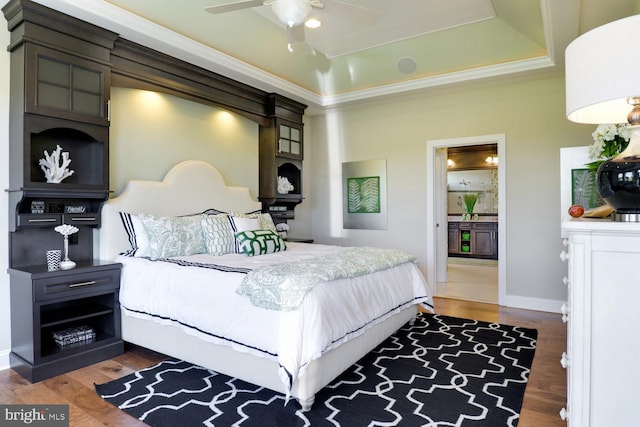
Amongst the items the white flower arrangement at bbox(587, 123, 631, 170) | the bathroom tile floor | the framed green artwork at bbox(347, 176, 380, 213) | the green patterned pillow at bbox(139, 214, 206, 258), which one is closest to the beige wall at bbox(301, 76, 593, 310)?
the framed green artwork at bbox(347, 176, 380, 213)

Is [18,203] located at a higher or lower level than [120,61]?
lower

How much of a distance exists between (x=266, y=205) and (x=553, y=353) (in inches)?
140

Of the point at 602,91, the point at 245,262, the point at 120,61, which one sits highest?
the point at 120,61

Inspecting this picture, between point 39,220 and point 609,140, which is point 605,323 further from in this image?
point 39,220

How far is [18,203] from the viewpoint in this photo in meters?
2.76

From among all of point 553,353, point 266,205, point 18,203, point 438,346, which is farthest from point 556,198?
point 18,203

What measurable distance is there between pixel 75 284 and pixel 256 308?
4.99 ft

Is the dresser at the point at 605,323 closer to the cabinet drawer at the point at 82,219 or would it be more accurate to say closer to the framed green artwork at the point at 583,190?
the framed green artwork at the point at 583,190

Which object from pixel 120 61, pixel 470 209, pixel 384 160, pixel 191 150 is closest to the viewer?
pixel 120 61

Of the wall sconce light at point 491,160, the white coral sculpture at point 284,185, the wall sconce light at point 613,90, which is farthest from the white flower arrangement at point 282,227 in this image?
the wall sconce light at point 491,160

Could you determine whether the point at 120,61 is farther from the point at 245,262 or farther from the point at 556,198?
the point at 556,198

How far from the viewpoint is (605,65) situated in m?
1.18

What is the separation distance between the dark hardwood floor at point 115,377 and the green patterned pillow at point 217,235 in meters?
1.00

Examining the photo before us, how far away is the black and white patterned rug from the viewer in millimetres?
2119
